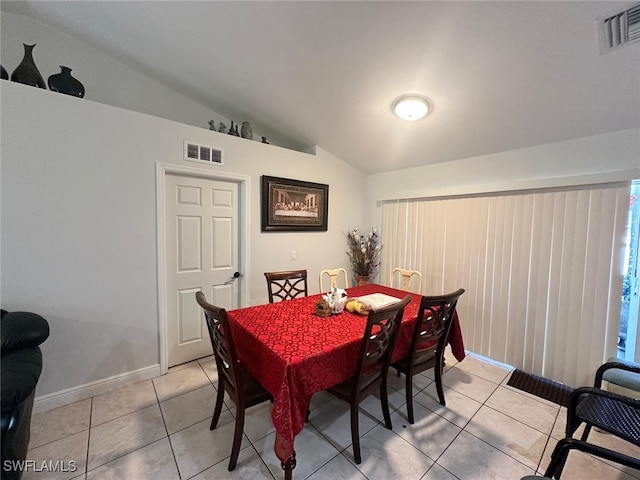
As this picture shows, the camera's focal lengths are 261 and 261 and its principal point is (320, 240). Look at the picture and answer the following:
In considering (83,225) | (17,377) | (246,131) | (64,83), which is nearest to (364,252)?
(246,131)

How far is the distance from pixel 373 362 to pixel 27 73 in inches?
127

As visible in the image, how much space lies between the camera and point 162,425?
1845 mm

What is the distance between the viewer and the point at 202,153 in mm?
2598

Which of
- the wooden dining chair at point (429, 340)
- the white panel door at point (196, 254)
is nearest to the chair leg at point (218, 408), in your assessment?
the white panel door at point (196, 254)

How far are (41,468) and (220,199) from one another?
2272mm

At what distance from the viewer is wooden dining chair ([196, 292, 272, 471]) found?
1.41m

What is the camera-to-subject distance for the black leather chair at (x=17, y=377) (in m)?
1.19

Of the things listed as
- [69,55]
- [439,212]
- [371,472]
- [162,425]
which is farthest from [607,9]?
[69,55]

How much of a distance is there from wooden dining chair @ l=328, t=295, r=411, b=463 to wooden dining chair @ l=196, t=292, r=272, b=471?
0.47 meters

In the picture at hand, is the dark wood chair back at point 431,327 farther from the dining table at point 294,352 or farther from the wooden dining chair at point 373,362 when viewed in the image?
the wooden dining chair at point 373,362

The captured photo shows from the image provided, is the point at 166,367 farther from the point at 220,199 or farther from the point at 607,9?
the point at 607,9

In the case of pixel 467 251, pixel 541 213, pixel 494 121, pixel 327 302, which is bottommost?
pixel 327 302

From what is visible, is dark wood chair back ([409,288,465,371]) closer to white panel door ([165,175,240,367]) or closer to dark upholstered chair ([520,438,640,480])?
dark upholstered chair ([520,438,640,480])

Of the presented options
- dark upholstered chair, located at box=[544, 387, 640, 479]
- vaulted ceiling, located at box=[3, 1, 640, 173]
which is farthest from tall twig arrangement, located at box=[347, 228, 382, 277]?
dark upholstered chair, located at box=[544, 387, 640, 479]
